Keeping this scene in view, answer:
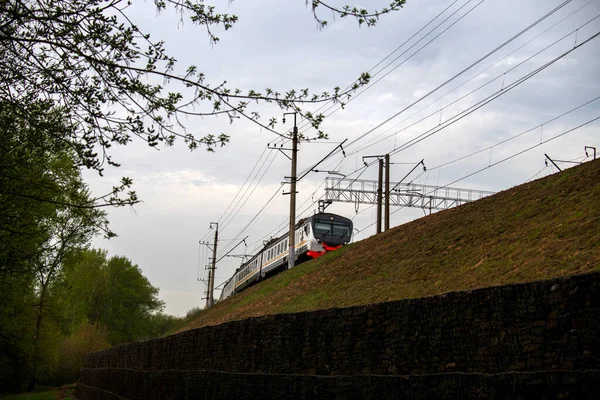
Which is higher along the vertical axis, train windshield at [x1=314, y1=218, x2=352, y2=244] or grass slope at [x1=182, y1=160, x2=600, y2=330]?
train windshield at [x1=314, y1=218, x2=352, y2=244]

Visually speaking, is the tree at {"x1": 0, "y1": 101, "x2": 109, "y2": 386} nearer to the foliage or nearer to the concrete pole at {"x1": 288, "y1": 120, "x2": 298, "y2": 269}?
the concrete pole at {"x1": 288, "y1": 120, "x2": 298, "y2": 269}

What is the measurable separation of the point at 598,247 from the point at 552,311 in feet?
29.9

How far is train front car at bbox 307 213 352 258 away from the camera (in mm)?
35781

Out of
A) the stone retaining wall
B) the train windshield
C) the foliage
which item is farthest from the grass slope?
the foliage

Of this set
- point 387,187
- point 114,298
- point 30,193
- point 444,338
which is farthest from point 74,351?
point 444,338

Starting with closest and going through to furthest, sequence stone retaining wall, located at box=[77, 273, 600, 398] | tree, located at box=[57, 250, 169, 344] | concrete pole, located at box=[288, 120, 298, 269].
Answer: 1. stone retaining wall, located at box=[77, 273, 600, 398]
2. concrete pole, located at box=[288, 120, 298, 269]
3. tree, located at box=[57, 250, 169, 344]

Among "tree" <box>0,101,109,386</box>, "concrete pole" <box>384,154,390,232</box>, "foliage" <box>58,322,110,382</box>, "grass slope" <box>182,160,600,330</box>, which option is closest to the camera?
"tree" <box>0,101,109,386</box>

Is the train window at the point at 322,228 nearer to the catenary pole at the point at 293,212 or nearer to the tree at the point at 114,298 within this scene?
the catenary pole at the point at 293,212

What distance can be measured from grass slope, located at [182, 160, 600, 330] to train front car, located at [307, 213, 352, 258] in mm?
8294

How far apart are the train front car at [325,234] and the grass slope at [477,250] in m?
8.29

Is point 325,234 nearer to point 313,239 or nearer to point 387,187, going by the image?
point 313,239

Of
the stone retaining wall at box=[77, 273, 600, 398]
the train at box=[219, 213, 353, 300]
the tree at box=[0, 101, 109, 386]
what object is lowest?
the stone retaining wall at box=[77, 273, 600, 398]

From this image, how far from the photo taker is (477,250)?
56.8 ft

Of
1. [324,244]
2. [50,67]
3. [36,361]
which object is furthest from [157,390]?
[36,361]
